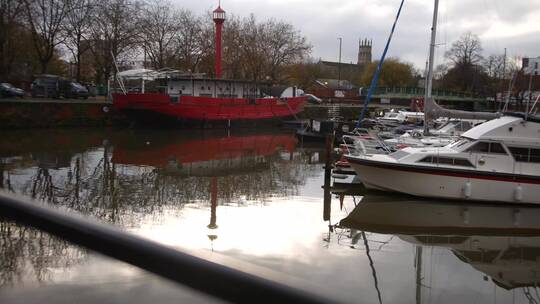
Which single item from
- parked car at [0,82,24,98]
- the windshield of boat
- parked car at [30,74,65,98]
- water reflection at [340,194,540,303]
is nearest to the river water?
water reflection at [340,194,540,303]

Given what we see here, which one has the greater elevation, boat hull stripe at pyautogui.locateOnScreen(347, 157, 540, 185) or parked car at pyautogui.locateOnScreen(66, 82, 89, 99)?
parked car at pyautogui.locateOnScreen(66, 82, 89, 99)

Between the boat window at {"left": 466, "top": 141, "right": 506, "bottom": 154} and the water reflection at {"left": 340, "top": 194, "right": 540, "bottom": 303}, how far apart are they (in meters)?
1.53

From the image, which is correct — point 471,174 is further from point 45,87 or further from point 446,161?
point 45,87

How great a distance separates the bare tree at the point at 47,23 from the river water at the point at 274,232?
1914 centimetres

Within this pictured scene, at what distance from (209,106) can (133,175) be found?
68.5 ft

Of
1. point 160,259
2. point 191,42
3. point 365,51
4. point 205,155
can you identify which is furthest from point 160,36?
point 365,51

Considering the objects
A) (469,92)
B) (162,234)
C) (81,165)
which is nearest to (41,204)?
(162,234)

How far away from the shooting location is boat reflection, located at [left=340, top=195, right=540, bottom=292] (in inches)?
400

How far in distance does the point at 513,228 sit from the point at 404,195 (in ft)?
10.6

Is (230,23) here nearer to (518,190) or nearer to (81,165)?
(81,165)

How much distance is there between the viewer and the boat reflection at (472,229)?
33.3 feet

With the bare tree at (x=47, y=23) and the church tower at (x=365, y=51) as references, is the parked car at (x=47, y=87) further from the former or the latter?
the church tower at (x=365, y=51)

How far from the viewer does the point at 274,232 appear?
1139 cm

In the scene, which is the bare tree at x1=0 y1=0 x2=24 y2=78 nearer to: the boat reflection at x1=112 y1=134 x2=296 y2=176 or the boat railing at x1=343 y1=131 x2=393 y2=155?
the boat reflection at x1=112 y1=134 x2=296 y2=176
